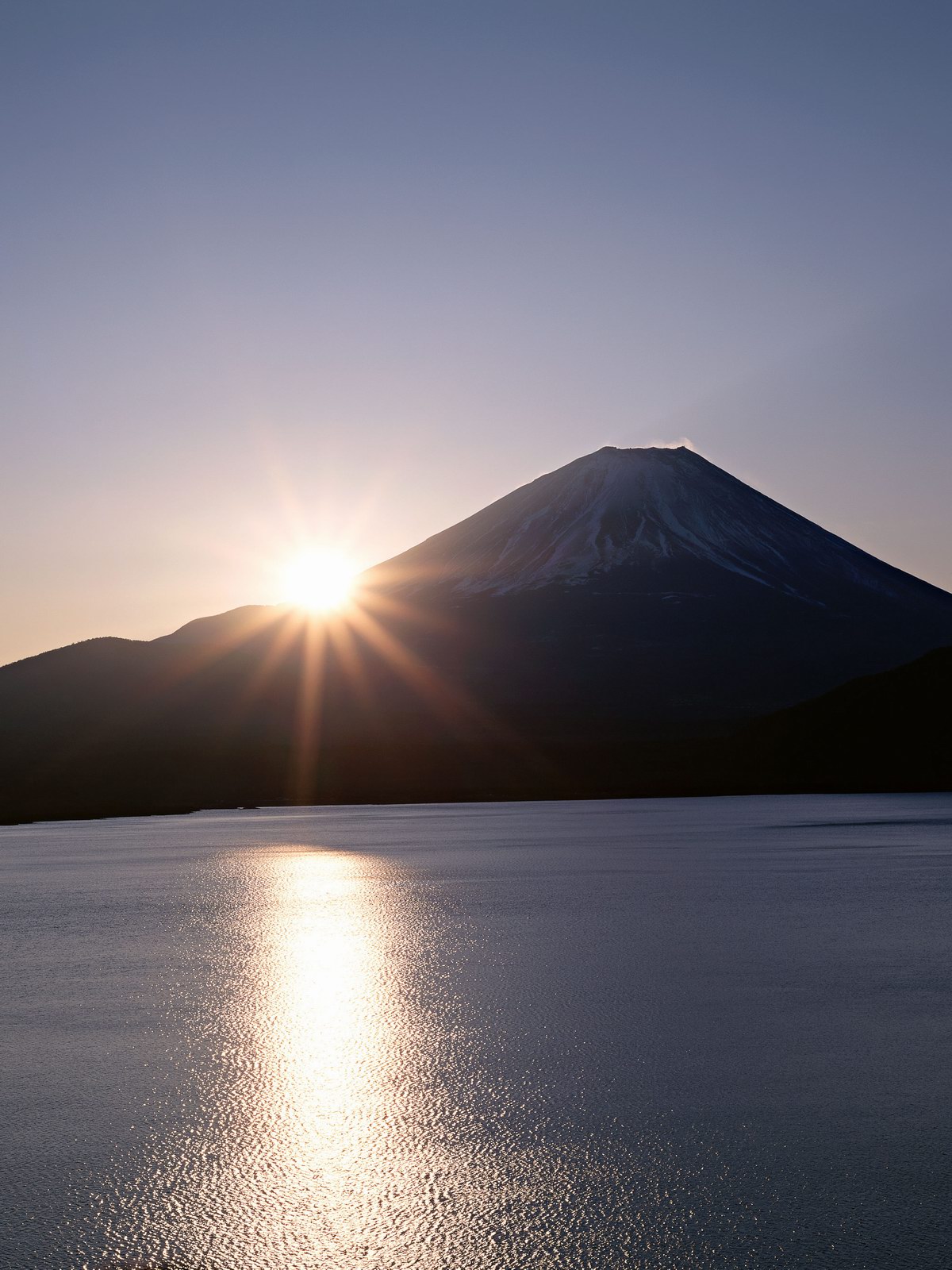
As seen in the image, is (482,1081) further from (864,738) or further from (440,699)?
(440,699)

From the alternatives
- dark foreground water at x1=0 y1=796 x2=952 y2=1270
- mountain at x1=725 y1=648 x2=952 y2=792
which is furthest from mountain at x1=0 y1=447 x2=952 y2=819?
dark foreground water at x1=0 y1=796 x2=952 y2=1270

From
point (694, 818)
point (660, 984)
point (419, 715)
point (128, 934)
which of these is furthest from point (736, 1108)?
point (419, 715)

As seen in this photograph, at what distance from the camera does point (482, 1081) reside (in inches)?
385

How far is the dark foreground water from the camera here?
265 inches

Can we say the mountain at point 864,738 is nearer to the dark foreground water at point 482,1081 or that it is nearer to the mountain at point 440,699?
the mountain at point 440,699

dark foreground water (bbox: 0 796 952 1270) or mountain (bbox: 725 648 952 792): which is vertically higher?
mountain (bbox: 725 648 952 792)

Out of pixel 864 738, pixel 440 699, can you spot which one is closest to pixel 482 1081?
pixel 864 738

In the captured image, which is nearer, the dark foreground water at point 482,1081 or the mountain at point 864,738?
the dark foreground water at point 482,1081

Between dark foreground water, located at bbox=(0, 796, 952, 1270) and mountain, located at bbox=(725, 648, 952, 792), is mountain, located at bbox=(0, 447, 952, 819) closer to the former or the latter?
mountain, located at bbox=(725, 648, 952, 792)

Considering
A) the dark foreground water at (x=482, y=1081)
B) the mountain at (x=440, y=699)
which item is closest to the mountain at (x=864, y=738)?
the mountain at (x=440, y=699)

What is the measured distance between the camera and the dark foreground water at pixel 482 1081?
673cm

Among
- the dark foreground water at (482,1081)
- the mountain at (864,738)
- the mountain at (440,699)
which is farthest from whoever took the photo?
the mountain at (440,699)

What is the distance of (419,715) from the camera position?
154 meters

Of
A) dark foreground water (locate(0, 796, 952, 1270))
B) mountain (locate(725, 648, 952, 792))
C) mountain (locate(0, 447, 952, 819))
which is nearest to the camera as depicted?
dark foreground water (locate(0, 796, 952, 1270))
